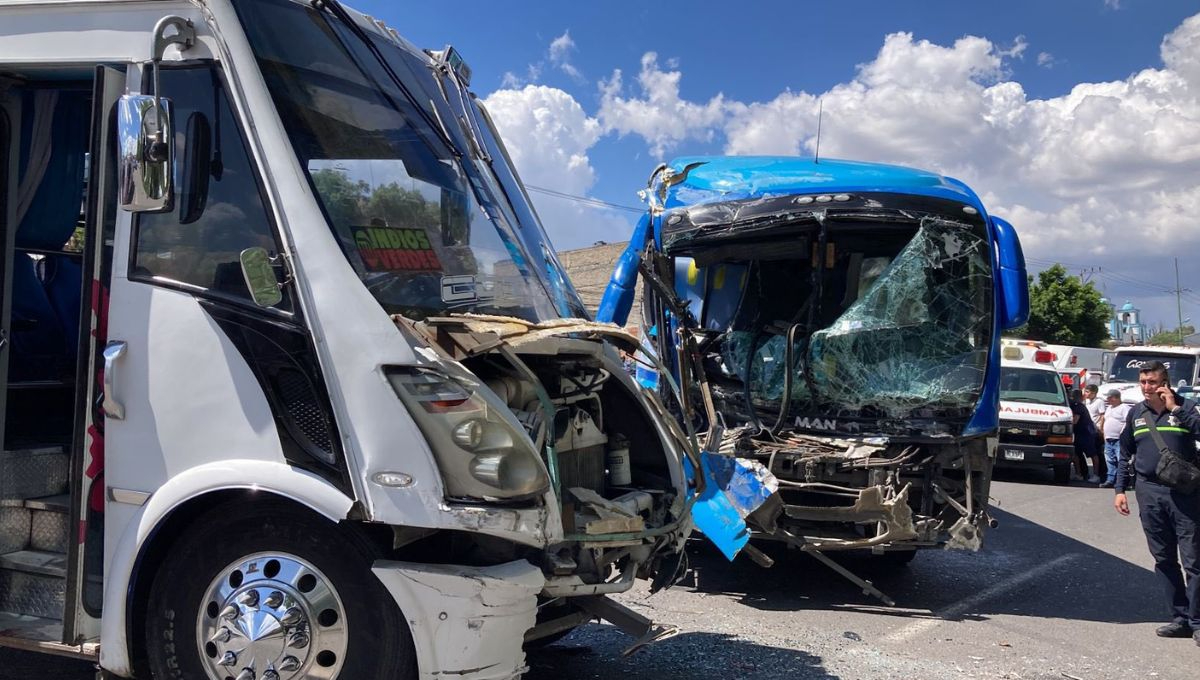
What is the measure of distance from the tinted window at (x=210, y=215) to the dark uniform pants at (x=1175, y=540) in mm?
6000

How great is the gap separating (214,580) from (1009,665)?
443cm

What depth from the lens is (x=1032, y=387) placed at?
15773 mm

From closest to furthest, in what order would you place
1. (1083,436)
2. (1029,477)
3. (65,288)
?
(65,288), (1083,436), (1029,477)

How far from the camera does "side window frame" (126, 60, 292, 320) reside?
3408 millimetres

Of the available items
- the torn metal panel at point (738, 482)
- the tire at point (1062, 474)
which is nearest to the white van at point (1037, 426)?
the tire at point (1062, 474)

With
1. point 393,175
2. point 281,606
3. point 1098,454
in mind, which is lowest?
point 1098,454

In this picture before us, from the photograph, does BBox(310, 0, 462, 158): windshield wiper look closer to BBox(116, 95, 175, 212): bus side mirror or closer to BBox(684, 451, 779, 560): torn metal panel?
BBox(116, 95, 175, 212): bus side mirror

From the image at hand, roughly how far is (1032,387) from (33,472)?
50.0 ft

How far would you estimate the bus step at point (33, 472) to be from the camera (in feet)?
13.6

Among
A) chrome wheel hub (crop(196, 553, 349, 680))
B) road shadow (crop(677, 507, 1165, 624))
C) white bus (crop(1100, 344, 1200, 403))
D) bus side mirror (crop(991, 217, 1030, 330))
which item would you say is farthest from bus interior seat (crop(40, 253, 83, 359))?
white bus (crop(1100, 344, 1200, 403))

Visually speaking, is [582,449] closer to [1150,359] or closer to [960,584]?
[960,584]

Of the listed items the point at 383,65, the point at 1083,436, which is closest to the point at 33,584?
the point at 383,65

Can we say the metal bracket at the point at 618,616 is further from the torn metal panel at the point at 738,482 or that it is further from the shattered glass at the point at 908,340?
the shattered glass at the point at 908,340

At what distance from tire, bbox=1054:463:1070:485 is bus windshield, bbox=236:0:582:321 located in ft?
43.2
